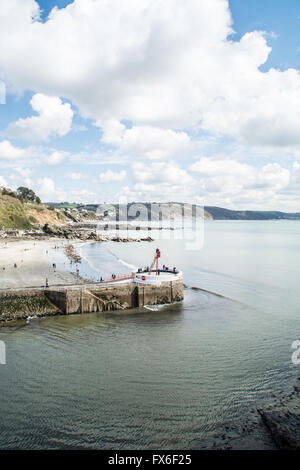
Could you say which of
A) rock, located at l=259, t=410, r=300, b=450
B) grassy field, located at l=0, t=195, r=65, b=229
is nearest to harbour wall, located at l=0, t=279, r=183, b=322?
rock, located at l=259, t=410, r=300, b=450

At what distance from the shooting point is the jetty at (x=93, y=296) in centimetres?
2786

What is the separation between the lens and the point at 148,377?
58.5 ft

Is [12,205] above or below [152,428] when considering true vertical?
above

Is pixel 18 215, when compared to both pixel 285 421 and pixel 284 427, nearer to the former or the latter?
pixel 285 421

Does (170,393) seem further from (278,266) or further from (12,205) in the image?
(12,205)

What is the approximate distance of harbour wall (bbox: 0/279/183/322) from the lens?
1091 inches

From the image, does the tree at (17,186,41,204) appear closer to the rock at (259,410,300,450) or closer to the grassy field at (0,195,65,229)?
the grassy field at (0,195,65,229)

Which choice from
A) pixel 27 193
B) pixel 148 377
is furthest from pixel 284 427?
pixel 27 193

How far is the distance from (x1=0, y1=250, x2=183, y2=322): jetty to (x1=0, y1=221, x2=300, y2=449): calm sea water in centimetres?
129

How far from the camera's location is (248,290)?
134 feet

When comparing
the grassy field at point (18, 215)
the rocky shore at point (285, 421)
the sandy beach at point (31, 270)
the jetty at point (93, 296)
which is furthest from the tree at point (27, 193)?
the rocky shore at point (285, 421)

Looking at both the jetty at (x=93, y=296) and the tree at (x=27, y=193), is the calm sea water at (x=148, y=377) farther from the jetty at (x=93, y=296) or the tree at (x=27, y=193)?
the tree at (x=27, y=193)

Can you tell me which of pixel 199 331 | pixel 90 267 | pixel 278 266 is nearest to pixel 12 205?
pixel 90 267
